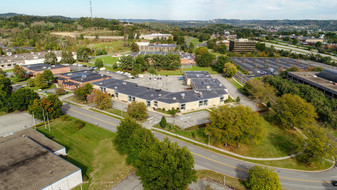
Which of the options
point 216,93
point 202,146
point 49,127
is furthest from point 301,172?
point 49,127

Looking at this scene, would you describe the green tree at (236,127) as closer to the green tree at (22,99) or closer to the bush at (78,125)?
the bush at (78,125)

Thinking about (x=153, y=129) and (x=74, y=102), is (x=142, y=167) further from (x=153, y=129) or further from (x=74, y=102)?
(x=74, y=102)

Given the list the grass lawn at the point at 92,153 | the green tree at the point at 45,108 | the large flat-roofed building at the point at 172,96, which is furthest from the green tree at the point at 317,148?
the green tree at the point at 45,108

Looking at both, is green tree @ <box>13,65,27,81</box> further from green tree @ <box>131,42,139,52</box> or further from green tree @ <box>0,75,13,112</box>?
green tree @ <box>131,42,139,52</box>

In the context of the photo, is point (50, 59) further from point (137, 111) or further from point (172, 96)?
point (137, 111)

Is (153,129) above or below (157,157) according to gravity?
below

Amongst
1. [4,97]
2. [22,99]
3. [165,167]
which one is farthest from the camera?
[4,97]

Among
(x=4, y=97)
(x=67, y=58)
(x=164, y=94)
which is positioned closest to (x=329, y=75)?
(x=164, y=94)
